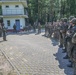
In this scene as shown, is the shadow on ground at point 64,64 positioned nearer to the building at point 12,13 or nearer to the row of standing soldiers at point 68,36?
the row of standing soldiers at point 68,36

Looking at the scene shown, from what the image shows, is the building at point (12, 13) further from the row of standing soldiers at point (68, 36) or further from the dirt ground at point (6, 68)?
the dirt ground at point (6, 68)

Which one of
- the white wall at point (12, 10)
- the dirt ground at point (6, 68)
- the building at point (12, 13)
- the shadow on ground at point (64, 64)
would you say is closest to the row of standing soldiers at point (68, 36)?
the shadow on ground at point (64, 64)

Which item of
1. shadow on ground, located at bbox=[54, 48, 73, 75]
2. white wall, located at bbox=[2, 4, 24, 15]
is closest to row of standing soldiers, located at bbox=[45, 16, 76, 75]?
shadow on ground, located at bbox=[54, 48, 73, 75]

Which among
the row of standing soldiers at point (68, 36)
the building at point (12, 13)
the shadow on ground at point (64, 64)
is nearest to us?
the row of standing soldiers at point (68, 36)

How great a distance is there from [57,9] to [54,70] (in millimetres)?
49948

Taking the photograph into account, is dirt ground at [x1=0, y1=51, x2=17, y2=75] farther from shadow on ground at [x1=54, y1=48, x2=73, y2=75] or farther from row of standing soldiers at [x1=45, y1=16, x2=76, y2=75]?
row of standing soldiers at [x1=45, y1=16, x2=76, y2=75]

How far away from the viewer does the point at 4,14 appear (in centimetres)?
3984

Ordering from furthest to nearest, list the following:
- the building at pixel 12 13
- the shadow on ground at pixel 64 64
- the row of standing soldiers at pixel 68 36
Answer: the building at pixel 12 13 < the shadow on ground at pixel 64 64 < the row of standing soldiers at pixel 68 36

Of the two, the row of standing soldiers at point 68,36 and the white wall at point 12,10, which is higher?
the row of standing soldiers at point 68,36

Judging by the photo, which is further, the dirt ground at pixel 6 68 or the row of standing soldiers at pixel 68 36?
the dirt ground at pixel 6 68

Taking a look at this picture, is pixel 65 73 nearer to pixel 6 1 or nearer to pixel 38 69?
pixel 38 69

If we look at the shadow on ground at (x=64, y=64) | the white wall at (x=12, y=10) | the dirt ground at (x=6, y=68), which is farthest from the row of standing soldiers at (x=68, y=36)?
the white wall at (x=12, y=10)

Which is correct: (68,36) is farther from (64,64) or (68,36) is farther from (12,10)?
(12,10)

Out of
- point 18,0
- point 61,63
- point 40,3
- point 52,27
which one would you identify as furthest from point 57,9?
point 61,63
